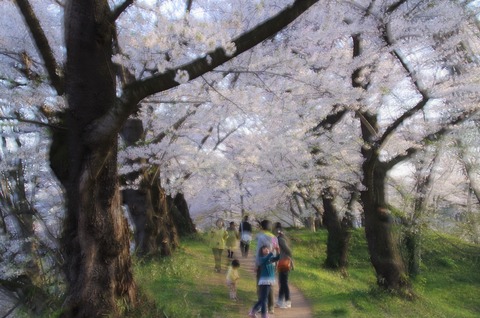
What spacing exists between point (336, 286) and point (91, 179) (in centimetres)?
903

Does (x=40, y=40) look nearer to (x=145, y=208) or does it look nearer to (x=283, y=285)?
(x=283, y=285)

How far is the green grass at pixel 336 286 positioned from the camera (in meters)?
8.59

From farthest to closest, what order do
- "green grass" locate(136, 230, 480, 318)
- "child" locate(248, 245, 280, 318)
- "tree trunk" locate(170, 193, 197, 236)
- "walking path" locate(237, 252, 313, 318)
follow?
"tree trunk" locate(170, 193, 197, 236) < "green grass" locate(136, 230, 480, 318) < "walking path" locate(237, 252, 313, 318) < "child" locate(248, 245, 280, 318)

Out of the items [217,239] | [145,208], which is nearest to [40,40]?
[217,239]

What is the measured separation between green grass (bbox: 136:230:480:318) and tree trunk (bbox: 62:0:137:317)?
1.21m

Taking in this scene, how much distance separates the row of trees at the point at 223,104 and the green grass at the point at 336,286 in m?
0.87

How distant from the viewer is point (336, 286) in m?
12.4

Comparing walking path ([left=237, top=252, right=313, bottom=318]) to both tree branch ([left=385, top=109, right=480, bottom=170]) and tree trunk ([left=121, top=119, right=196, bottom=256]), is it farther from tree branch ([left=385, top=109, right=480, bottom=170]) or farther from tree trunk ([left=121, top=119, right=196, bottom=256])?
tree trunk ([left=121, top=119, right=196, bottom=256])

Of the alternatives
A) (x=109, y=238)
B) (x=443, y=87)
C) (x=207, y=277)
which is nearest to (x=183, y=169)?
(x=207, y=277)

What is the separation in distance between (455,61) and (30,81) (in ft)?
31.8

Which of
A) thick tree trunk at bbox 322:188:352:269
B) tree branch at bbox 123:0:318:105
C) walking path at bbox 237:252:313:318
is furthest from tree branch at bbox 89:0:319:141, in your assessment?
thick tree trunk at bbox 322:188:352:269

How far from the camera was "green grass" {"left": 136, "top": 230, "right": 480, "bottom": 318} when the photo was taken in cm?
859

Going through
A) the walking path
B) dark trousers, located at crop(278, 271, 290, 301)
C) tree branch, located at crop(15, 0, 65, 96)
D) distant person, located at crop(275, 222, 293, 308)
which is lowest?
the walking path

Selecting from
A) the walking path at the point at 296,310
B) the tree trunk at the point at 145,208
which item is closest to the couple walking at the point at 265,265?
the walking path at the point at 296,310
